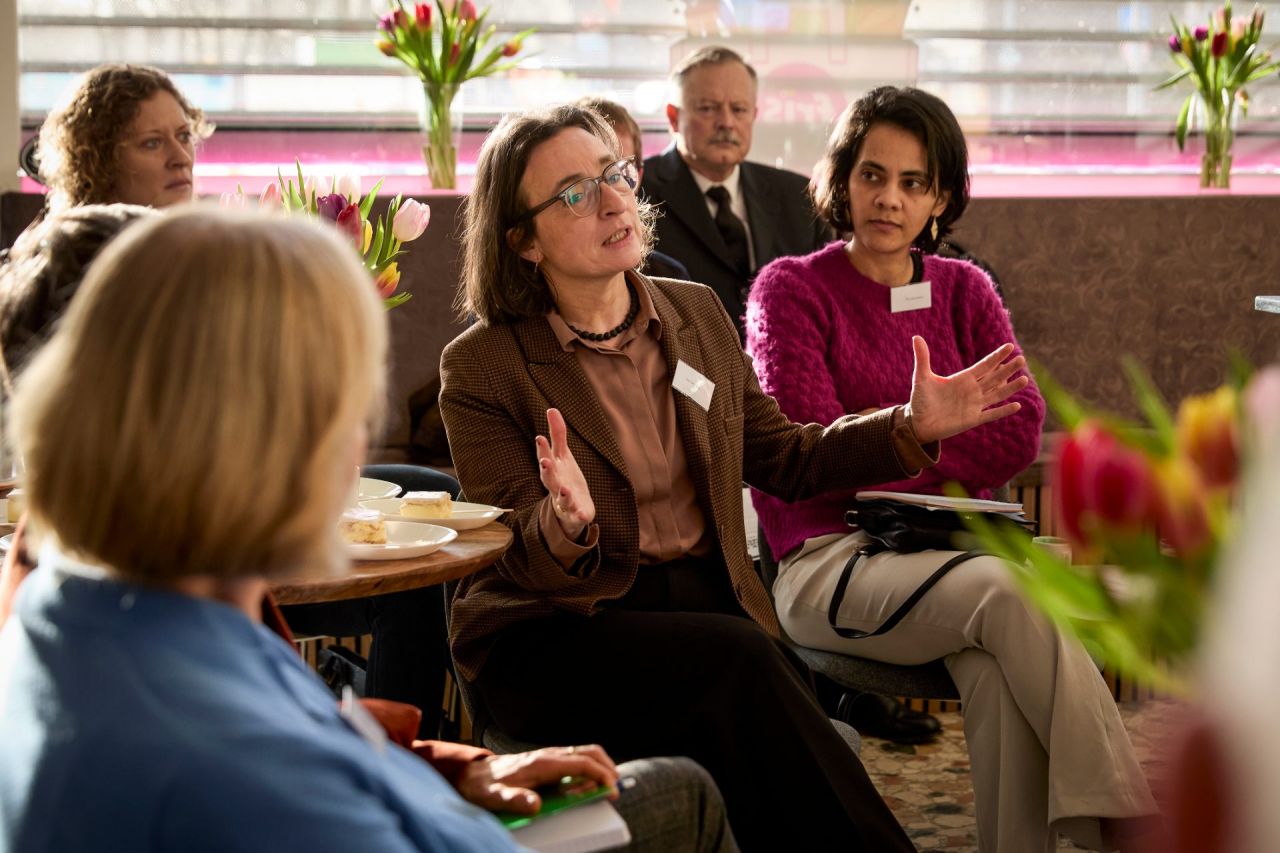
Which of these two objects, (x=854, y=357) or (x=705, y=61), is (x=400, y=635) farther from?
(x=705, y=61)

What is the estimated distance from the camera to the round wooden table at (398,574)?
74.9 inches

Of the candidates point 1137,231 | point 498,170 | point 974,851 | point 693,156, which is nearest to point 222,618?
point 498,170

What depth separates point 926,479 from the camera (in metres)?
2.78

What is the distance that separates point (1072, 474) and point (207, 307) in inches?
20.7

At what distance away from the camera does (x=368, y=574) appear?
77.4 inches

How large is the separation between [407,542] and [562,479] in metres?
0.34

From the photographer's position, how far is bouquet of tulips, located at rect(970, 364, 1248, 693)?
0.74 metres

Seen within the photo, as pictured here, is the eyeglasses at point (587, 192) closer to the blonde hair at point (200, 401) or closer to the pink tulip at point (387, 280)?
the pink tulip at point (387, 280)

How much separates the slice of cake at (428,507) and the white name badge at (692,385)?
16.5 inches

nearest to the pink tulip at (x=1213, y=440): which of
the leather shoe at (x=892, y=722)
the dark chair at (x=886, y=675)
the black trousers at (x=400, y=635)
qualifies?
the dark chair at (x=886, y=675)

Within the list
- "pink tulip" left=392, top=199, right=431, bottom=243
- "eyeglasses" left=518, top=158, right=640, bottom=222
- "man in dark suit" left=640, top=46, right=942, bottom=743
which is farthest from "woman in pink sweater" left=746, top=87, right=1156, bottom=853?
"man in dark suit" left=640, top=46, right=942, bottom=743

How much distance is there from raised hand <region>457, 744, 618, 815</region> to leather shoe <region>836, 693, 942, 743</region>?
7.75ft

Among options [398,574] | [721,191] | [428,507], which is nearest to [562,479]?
[398,574]

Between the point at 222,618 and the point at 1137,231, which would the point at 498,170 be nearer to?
the point at 222,618
